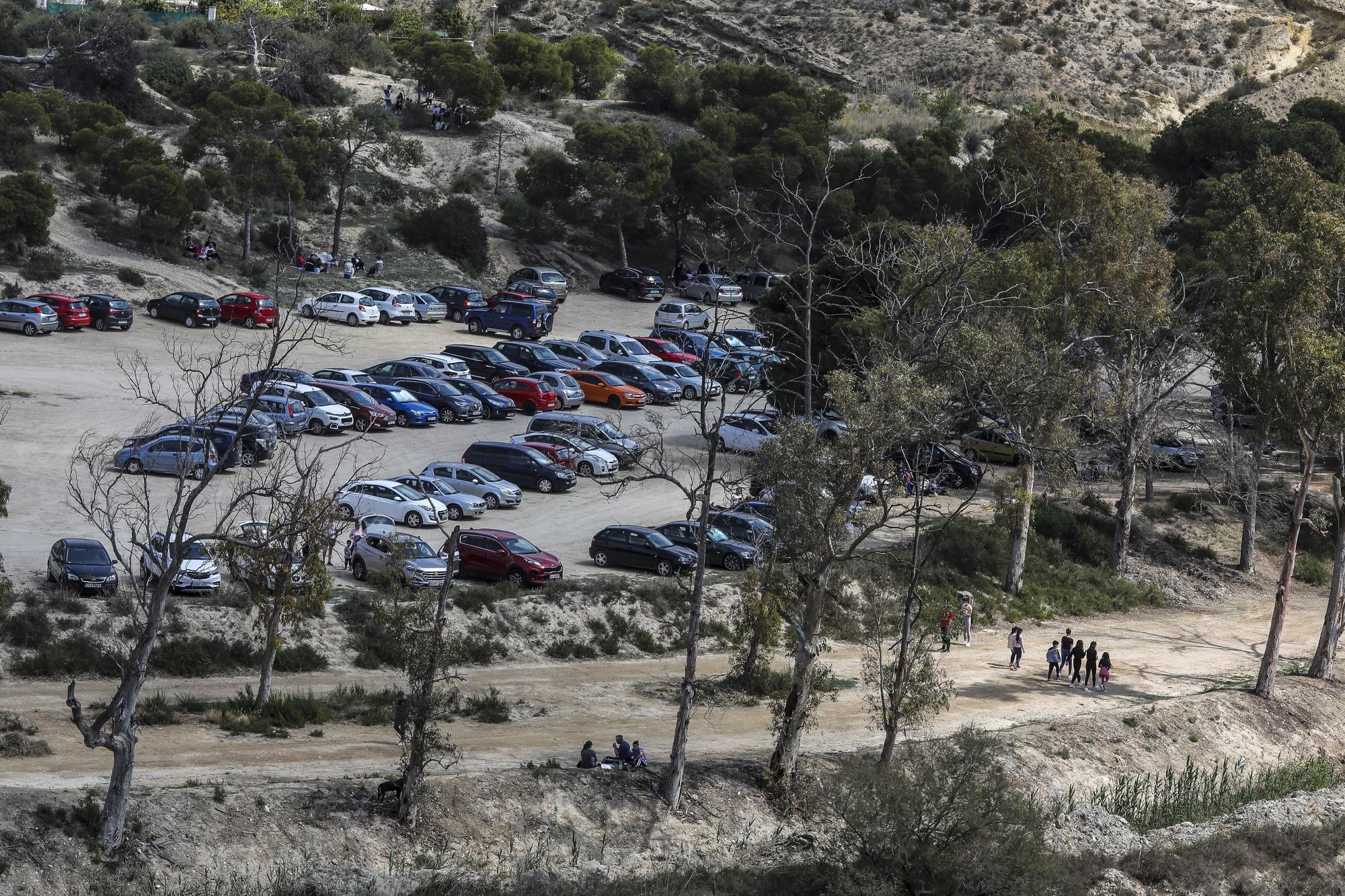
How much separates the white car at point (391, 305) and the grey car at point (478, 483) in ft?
83.6

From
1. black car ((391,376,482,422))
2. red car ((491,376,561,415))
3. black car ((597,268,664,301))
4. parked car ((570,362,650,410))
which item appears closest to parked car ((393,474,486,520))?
black car ((391,376,482,422))

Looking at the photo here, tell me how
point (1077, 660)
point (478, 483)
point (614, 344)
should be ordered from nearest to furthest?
point (1077, 660), point (478, 483), point (614, 344)

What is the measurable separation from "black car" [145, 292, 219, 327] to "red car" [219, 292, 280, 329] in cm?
40

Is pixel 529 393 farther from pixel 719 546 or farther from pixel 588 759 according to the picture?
pixel 588 759

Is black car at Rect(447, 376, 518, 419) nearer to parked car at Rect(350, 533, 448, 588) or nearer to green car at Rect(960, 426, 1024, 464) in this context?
green car at Rect(960, 426, 1024, 464)

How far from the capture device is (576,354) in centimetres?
6041

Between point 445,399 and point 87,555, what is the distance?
70.7ft

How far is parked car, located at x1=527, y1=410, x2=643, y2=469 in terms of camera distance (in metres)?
47.8

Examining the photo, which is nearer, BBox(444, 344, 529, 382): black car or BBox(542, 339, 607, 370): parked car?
BBox(444, 344, 529, 382): black car

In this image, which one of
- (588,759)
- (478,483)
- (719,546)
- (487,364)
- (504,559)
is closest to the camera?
(588,759)

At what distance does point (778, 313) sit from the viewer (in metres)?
54.8

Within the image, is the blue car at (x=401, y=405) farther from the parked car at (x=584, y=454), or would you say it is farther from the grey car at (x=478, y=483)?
the grey car at (x=478, y=483)

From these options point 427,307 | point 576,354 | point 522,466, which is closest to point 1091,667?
point 522,466

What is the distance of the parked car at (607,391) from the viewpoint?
56.4m
